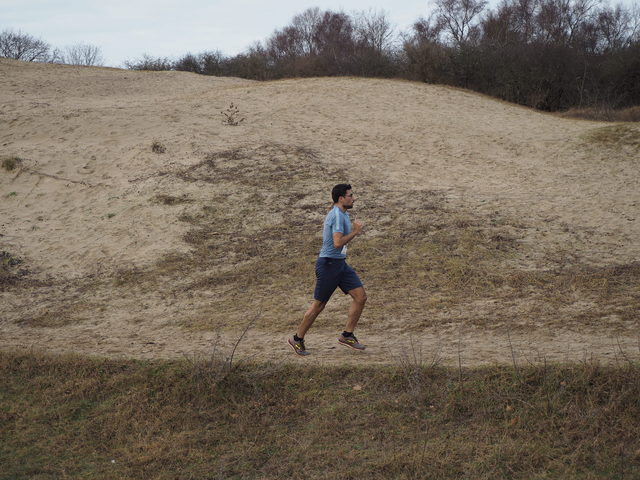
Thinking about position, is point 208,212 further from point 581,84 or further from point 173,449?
point 581,84

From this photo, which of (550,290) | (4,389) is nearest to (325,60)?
(550,290)

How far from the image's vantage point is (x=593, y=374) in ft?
18.4

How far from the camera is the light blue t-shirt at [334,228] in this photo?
6.19m

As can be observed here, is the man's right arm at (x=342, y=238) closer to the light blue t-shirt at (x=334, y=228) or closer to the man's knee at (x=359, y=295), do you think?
the light blue t-shirt at (x=334, y=228)

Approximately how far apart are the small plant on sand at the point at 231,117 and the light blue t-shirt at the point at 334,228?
43.3 feet

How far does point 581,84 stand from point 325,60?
11911mm

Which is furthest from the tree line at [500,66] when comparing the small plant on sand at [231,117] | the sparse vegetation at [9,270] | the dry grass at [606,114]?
the sparse vegetation at [9,270]

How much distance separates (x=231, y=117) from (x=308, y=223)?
284 inches

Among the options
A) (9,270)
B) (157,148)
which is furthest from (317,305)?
(157,148)

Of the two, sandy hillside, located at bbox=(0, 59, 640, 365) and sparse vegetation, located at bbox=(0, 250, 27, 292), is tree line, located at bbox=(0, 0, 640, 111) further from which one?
sparse vegetation, located at bbox=(0, 250, 27, 292)

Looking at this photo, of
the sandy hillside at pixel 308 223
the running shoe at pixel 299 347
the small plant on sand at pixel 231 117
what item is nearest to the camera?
the running shoe at pixel 299 347

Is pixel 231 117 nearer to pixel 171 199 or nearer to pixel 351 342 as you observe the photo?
pixel 171 199

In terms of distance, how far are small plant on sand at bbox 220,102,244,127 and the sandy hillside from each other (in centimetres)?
26

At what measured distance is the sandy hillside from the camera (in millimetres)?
8180
